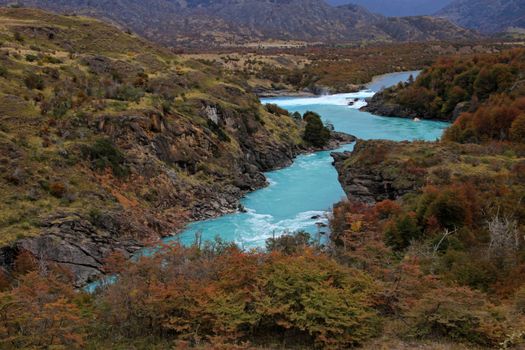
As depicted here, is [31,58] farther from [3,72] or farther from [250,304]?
[250,304]

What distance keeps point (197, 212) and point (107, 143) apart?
707 centimetres

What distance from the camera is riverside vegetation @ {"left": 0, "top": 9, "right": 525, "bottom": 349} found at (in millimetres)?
11688

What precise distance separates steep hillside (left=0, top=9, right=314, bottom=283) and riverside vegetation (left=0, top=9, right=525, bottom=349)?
0.13 meters

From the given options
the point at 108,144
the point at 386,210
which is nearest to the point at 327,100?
the point at 108,144

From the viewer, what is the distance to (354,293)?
508 inches

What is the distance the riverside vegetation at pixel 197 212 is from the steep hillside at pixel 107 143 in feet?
0.42

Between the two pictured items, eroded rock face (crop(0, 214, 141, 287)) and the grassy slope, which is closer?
eroded rock face (crop(0, 214, 141, 287))

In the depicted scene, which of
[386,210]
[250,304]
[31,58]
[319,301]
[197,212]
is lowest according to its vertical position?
[197,212]

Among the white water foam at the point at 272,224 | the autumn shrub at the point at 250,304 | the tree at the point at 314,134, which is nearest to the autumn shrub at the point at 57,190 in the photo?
the white water foam at the point at 272,224

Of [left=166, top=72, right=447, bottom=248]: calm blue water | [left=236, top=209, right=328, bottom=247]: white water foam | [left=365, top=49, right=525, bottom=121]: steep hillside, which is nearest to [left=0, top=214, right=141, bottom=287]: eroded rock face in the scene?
[left=166, top=72, right=447, bottom=248]: calm blue water

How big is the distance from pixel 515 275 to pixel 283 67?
107784 mm

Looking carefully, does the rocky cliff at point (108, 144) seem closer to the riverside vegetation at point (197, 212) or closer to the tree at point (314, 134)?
the riverside vegetation at point (197, 212)

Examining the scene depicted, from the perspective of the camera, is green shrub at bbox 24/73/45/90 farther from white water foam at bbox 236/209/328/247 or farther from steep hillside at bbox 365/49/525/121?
steep hillside at bbox 365/49/525/121

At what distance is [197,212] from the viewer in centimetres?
3195
